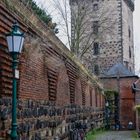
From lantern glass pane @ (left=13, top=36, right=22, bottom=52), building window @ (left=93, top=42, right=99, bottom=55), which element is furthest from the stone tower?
lantern glass pane @ (left=13, top=36, right=22, bottom=52)

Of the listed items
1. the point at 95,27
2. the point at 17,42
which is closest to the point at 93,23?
the point at 95,27

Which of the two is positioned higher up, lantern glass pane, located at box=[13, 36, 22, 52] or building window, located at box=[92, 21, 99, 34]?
building window, located at box=[92, 21, 99, 34]

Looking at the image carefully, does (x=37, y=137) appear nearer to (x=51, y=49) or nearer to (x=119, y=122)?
Result: (x=51, y=49)

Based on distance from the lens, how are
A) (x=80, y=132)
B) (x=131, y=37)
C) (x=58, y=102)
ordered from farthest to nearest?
(x=131, y=37) → (x=80, y=132) → (x=58, y=102)

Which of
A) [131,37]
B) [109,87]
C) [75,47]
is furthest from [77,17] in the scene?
[131,37]

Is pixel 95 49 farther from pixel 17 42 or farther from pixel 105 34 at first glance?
pixel 17 42

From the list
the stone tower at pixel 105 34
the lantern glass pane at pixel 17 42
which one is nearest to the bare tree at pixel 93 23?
the stone tower at pixel 105 34

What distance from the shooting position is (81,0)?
1955 inches

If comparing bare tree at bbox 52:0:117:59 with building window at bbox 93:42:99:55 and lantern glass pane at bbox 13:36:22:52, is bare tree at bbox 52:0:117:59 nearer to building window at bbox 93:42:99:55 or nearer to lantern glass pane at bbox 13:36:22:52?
building window at bbox 93:42:99:55

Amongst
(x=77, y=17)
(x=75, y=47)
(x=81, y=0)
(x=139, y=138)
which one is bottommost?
(x=139, y=138)

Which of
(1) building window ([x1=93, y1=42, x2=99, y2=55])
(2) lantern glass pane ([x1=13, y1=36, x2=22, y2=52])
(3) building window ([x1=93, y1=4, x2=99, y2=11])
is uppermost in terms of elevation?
(3) building window ([x1=93, y1=4, x2=99, y2=11])

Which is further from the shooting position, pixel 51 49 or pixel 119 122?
pixel 119 122

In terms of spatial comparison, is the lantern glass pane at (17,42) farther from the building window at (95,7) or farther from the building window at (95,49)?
the building window at (95,7)

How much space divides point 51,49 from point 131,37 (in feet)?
148
